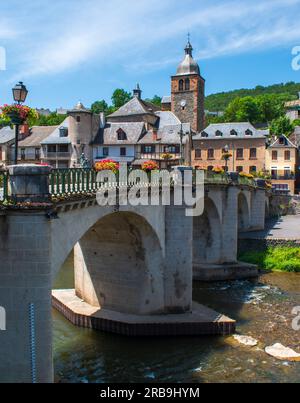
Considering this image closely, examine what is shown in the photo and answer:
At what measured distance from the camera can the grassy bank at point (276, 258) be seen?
3538 centimetres

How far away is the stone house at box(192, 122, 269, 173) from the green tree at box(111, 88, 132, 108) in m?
40.0

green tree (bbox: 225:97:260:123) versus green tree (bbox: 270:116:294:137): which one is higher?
green tree (bbox: 225:97:260:123)

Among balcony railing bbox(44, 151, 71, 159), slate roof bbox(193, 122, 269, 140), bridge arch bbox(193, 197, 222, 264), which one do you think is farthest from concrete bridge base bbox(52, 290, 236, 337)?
slate roof bbox(193, 122, 269, 140)

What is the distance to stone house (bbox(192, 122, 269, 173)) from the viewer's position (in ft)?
202

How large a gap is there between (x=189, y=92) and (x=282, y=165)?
2017 cm

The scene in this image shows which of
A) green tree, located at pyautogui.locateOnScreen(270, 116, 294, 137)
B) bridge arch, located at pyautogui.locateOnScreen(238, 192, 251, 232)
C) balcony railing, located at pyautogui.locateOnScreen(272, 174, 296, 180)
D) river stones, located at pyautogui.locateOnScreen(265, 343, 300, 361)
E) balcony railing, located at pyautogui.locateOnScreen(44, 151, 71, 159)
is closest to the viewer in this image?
river stones, located at pyautogui.locateOnScreen(265, 343, 300, 361)

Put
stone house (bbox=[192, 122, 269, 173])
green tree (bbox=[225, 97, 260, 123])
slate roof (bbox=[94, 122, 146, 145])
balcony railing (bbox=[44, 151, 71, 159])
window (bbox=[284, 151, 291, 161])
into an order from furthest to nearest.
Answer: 1. green tree (bbox=[225, 97, 260, 123])
2. window (bbox=[284, 151, 291, 161])
3. stone house (bbox=[192, 122, 269, 173])
4. slate roof (bbox=[94, 122, 146, 145])
5. balcony railing (bbox=[44, 151, 71, 159])

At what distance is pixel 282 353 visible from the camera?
60.5ft

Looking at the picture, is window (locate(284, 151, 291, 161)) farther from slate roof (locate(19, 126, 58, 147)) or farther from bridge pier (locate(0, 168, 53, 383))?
bridge pier (locate(0, 168, 53, 383))

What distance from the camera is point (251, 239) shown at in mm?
40000

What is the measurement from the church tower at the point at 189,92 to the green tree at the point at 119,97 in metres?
26.9

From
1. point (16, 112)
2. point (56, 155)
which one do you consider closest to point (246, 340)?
point (16, 112)

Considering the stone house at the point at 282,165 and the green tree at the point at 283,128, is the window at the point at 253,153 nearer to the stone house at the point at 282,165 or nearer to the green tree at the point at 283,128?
the stone house at the point at 282,165
